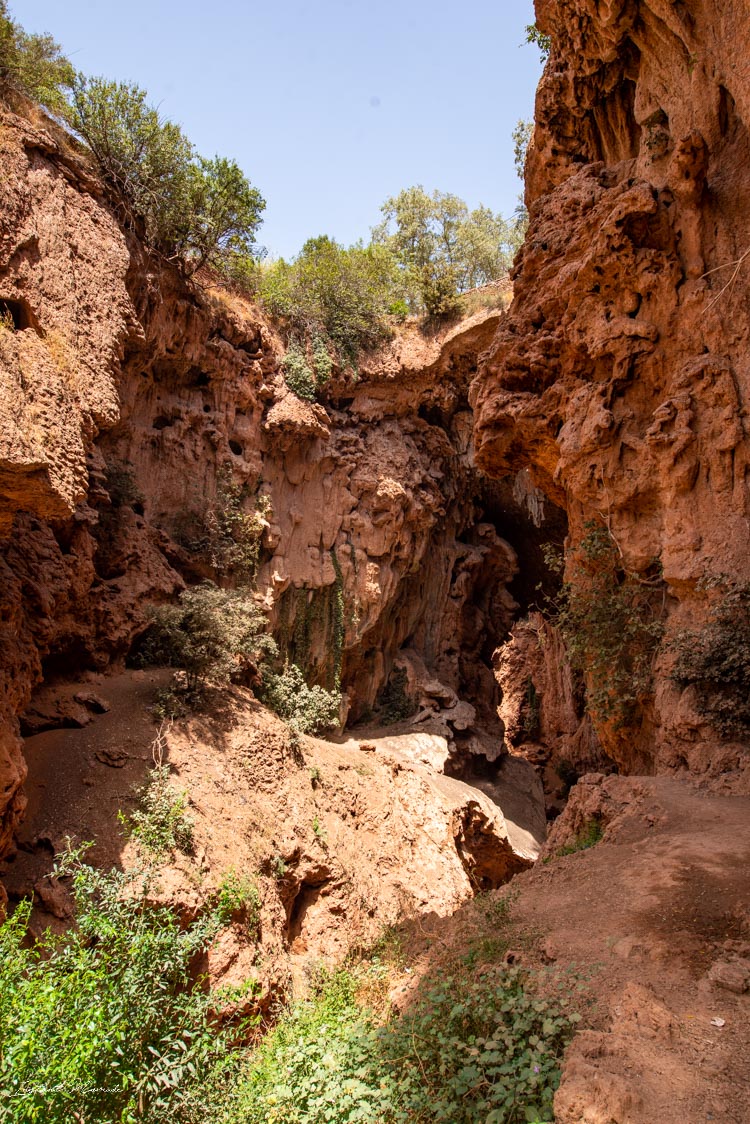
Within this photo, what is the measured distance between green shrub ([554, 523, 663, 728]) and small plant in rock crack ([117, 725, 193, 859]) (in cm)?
664

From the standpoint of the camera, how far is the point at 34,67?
1345 centimetres

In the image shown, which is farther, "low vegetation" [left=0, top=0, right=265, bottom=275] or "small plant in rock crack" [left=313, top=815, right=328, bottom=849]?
"low vegetation" [left=0, top=0, right=265, bottom=275]

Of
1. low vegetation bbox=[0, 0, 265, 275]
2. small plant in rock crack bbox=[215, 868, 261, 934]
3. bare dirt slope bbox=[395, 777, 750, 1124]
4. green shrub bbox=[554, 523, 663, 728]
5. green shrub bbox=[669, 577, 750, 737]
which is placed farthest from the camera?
low vegetation bbox=[0, 0, 265, 275]

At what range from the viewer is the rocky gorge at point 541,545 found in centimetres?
551

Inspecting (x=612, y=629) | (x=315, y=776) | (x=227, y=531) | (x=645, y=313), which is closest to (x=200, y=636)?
(x=315, y=776)

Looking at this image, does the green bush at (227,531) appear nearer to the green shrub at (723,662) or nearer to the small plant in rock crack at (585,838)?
the small plant in rock crack at (585,838)

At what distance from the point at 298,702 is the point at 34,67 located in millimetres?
15364

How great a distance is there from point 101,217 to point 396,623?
15.9 m

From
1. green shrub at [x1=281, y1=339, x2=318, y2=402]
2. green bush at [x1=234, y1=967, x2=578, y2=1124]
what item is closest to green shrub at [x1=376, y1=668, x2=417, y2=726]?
green shrub at [x1=281, y1=339, x2=318, y2=402]

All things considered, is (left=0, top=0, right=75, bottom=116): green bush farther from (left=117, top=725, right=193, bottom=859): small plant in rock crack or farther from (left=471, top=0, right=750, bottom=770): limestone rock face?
(left=117, top=725, right=193, bottom=859): small plant in rock crack

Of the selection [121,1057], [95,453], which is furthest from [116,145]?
[121,1057]

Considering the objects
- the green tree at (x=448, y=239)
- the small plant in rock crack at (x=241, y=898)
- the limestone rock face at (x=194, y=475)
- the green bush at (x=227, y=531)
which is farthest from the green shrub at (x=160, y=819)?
the green tree at (x=448, y=239)

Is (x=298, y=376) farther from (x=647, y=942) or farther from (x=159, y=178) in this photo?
(x=647, y=942)

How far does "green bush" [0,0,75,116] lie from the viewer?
11.8 meters
